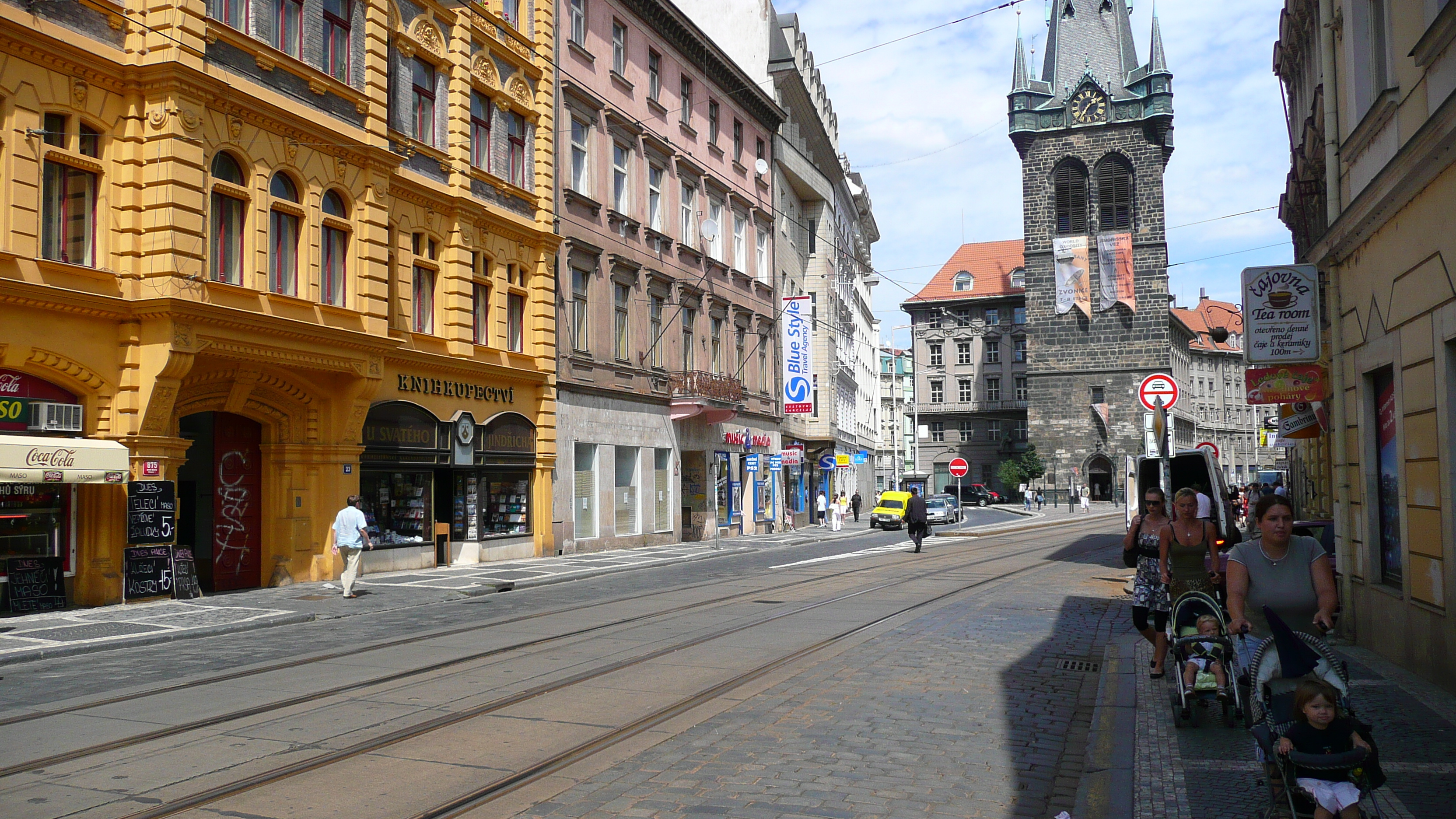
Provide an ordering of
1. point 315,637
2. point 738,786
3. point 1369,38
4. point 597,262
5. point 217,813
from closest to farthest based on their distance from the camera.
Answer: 1. point 217,813
2. point 738,786
3. point 1369,38
4. point 315,637
5. point 597,262

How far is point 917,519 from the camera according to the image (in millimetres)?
30562

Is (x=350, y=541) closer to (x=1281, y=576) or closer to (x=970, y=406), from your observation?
(x=1281, y=576)

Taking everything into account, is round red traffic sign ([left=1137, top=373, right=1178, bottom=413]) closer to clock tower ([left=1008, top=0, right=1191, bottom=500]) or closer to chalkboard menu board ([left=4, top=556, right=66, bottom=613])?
chalkboard menu board ([left=4, top=556, right=66, bottom=613])

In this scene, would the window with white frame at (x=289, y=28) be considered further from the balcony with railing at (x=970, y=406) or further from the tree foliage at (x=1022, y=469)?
the balcony with railing at (x=970, y=406)

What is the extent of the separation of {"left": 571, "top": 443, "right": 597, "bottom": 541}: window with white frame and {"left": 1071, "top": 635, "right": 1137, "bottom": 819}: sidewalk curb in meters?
21.0

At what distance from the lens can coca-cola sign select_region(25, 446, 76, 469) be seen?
15265 millimetres

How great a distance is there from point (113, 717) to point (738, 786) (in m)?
5.11

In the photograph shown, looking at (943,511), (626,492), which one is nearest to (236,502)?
(626,492)

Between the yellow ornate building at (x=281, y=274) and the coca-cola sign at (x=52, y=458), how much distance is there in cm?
10

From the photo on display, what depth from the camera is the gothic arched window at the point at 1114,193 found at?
83.5 metres

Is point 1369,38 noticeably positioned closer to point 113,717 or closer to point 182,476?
point 113,717

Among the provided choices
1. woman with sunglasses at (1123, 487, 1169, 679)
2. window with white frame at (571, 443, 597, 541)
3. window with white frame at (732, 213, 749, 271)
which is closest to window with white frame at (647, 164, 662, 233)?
window with white frame at (732, 213, 749, 271)

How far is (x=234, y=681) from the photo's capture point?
33.9ft

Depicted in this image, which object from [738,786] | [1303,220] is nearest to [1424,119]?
[738,786]
